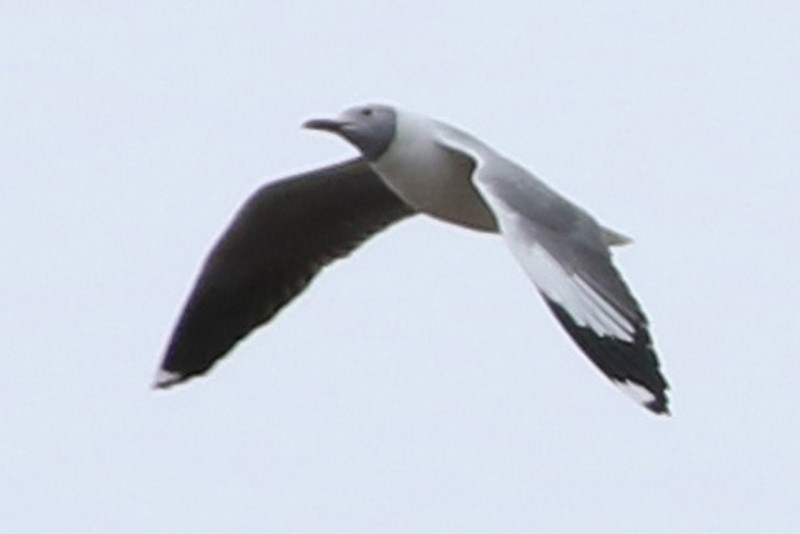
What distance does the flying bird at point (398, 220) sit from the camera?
9.77 m

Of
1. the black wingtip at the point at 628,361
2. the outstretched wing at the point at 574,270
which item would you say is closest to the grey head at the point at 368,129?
the outstretched wing at the point at 574,270

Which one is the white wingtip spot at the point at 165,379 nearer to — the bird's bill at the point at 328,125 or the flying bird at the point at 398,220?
the flying bird at the point at 398,220

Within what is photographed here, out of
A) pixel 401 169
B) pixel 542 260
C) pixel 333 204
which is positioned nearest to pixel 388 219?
pixel 333 204

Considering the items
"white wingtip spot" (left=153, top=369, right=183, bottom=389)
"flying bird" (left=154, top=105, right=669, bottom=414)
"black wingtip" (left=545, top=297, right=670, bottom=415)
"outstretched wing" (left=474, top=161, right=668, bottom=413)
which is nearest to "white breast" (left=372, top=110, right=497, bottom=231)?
"flying bird" (left=154, top=105, right=669, bottom=414)

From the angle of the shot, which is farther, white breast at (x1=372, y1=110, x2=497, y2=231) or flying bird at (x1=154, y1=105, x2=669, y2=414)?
white breast at (x1=372, y1=110, x2=497, y2=231)

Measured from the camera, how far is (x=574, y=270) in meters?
10.1

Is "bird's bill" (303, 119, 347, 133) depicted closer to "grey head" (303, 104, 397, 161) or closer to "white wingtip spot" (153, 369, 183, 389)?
"grey head" (303, 104, 397, 161)

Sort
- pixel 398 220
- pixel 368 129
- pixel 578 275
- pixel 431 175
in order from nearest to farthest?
pixel 578 275
pixel 431 175
pixel 368 129
pixel 398 220

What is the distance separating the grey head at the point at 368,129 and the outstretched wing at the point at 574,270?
301mm

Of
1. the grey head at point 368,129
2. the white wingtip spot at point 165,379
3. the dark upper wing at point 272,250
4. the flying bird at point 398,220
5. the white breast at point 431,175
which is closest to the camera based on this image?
the flying bird at point 398,220

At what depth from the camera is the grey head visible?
11.1 meters

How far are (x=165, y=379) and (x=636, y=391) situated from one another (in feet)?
9.95

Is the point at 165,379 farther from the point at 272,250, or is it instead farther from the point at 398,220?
the point at 398,220

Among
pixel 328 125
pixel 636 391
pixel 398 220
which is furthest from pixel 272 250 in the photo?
pixel 636 391
